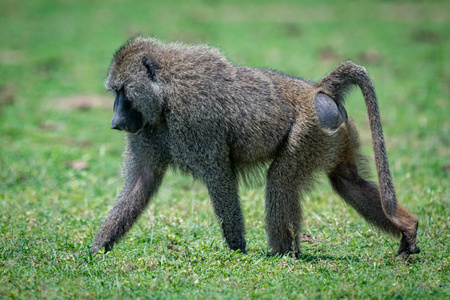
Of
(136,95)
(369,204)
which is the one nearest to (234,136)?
(136,95)

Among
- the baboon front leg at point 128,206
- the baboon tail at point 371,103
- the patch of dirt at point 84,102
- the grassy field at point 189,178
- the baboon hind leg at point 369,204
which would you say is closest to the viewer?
the grassy field at point 189,178

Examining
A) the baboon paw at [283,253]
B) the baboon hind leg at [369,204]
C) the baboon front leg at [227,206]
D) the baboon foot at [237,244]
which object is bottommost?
the baboon foot at [237,244]

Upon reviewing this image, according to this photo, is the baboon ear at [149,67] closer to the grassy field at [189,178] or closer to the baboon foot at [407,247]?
the grassy field at [189,178]

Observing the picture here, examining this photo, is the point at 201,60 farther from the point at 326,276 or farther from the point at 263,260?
the point at 326,276

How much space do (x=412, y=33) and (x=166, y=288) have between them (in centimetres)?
→ 1278

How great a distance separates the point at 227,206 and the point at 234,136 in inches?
24.3

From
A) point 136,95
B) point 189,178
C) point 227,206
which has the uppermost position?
point 136,95

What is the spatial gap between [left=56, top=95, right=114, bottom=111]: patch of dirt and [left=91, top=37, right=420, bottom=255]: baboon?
6028 mm

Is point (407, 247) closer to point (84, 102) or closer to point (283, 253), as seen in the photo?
point (283, 253)

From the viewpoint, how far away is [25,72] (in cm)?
1240

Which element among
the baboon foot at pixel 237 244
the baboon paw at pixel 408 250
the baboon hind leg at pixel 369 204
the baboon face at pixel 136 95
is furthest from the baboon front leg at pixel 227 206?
the baboon paw at pixel 408 250

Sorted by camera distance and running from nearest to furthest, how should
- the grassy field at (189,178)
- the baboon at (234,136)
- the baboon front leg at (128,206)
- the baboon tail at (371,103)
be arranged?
the grassy field at (189,178) < the baboon tail at (371,103) < the baboon at (234,136) < the baboon front leg at (128,206)

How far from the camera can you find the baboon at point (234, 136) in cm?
471

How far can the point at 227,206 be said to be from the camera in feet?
15.5
